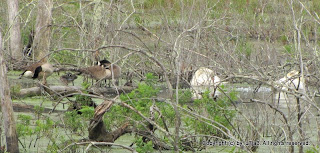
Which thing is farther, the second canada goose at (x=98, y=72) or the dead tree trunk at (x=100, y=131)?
the second canada goose at (x=98, y=72)

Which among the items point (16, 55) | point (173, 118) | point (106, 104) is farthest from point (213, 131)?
point (16, 55)

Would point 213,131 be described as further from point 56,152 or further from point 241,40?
point 241,40

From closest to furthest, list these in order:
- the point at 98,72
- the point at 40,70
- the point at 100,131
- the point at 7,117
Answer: the point at 7,117 < the point at 100,131 < the point at 98,72 < the point at 40,70

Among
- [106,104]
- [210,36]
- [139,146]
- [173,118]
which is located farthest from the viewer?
[210,36]

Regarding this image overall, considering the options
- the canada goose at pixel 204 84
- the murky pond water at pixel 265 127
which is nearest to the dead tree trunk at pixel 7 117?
the murky pond water at pixel 265 127

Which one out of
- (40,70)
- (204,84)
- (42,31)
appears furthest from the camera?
(42,31)

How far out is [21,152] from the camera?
573cm

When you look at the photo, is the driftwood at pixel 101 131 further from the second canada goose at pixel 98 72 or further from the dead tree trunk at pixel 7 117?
the second canada goose at pixel 98 72

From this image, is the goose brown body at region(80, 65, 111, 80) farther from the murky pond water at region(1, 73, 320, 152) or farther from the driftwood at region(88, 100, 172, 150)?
the driftwood at region(88, 100, 172, 150)

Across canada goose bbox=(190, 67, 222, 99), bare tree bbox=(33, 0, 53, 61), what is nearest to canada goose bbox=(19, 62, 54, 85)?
bare tree bbox=(33, 0, 53, 61)

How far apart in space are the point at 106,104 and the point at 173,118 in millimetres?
879

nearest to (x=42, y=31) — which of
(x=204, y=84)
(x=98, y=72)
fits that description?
(x=98, y=72)

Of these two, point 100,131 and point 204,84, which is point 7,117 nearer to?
point 100,131

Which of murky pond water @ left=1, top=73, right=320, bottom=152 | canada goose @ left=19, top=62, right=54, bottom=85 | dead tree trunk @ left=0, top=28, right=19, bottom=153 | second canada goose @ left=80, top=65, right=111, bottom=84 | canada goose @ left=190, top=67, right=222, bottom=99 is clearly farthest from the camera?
canada goose @ left=19, top=62, right=54, bottom=85
